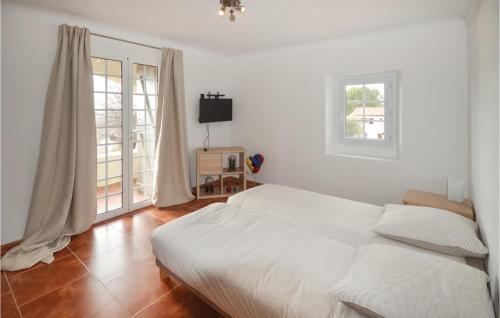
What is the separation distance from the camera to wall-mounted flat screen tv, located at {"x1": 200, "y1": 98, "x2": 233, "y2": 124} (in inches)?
169

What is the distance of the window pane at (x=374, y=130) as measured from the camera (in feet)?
11.6

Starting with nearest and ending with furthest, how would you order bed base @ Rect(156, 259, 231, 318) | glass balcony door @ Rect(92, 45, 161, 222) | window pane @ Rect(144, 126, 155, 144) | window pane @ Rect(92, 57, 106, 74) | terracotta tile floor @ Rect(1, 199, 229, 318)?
bed base @ Rect(156, 259, 231, 318)
terracotta tile floor @ Rect(1, 199, 229, 318)
window pane @ Rect(92, 57, 106, 74)
glass balcony door @ Rect(92, 45, 161, 222)
window pane @ Rect(144, 126, 155, 144)

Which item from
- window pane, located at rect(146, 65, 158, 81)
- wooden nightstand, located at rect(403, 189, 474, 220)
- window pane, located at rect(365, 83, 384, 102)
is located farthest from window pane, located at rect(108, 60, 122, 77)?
wooden nightstand, located at rect(403, 189, 474, 220)

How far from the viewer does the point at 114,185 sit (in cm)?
345

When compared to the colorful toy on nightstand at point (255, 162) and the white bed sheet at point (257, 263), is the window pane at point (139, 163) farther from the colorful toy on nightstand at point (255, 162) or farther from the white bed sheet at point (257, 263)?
the white bed sheet at point (257, 263)

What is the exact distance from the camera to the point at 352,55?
3.49 m

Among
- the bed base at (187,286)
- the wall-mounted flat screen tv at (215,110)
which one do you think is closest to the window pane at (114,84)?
the wall-mounted flat screen tv at (215,110)

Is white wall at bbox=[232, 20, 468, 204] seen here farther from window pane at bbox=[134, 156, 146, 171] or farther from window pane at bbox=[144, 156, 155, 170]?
window pane at bbox=[134, 156, 146, 171]

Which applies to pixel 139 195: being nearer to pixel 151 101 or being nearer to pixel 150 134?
pixel 150 134

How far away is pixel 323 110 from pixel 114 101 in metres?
2.91

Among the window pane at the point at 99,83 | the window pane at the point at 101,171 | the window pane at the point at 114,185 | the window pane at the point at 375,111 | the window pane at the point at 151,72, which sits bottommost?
the window pane at the point at 114,185

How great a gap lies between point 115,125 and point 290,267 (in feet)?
9.72

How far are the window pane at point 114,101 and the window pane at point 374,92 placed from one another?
11.1 feet

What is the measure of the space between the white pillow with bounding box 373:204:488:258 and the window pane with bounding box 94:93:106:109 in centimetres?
329
